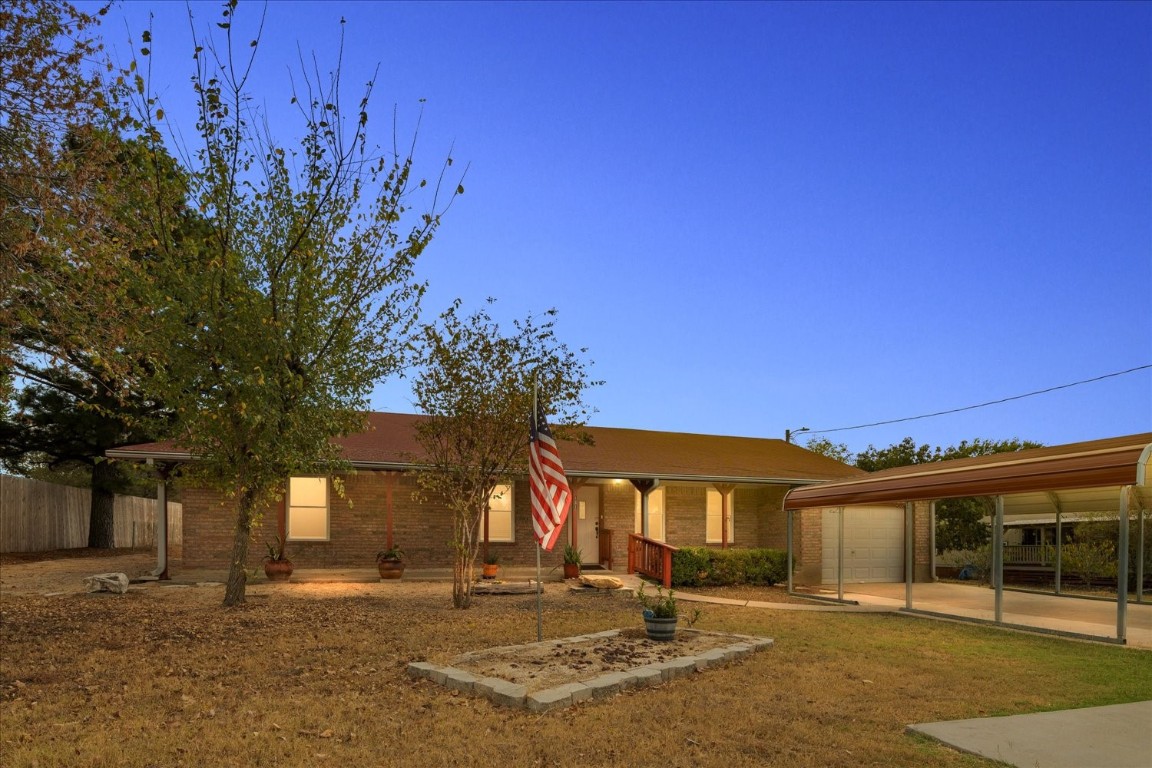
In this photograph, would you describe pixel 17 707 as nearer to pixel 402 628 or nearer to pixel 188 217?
pixel 402 628

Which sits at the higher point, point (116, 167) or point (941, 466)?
point (116, 167)

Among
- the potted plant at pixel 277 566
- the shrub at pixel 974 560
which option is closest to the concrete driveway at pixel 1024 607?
the shrub at pixel 974 560

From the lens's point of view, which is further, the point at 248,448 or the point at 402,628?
the point at 248,448

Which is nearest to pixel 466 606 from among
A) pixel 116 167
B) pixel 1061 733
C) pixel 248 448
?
pixel 248 448

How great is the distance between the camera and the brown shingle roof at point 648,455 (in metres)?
18.6

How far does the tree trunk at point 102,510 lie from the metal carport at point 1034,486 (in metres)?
23.2

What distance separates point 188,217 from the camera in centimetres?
1253

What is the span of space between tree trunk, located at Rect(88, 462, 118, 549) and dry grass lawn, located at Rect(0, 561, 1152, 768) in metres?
17.2

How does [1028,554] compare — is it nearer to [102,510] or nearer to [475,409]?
[475,409]

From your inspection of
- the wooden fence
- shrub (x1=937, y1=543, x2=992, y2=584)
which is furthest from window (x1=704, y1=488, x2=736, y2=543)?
the wooden fence

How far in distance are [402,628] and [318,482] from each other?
8.89 metres

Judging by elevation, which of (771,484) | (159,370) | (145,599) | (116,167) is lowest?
(145,599)

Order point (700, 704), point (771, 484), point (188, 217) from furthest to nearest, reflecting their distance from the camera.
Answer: point (771, 484) → point (188, 217) → point (700, 704)

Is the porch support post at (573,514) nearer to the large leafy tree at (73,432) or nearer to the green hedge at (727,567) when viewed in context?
the green hedge at (727,567)
